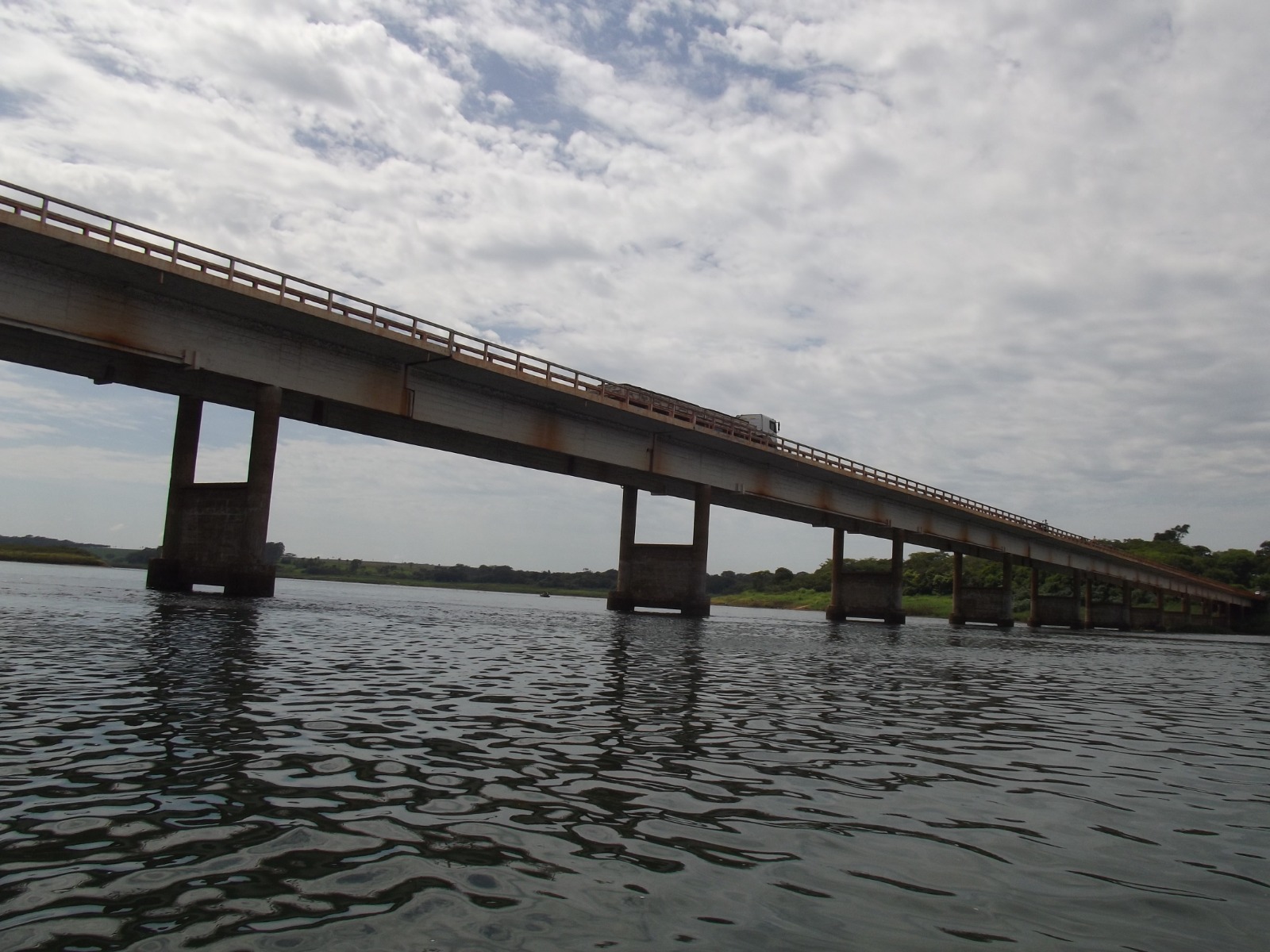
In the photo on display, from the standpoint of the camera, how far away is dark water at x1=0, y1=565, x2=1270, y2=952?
5.10 metres

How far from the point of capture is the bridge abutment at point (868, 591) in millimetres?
79125

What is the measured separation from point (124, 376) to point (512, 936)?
4119 centimetres

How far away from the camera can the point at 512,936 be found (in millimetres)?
4812

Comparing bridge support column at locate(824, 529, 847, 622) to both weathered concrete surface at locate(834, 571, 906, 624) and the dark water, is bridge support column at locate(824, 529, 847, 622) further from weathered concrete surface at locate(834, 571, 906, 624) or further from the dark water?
the dark water

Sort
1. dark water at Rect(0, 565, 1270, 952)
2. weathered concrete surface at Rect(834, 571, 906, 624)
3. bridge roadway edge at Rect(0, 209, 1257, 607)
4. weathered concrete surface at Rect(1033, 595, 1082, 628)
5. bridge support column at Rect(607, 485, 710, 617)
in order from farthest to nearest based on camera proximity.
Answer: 1. weathered concrete surface at Rect(1033, 595, 1082, 628)
2. weathered concrete surface at Rect(834, 571, 906, 624)
3. bridge support column at Rect(607, 485, 710, 617)
4. bridge roadway edge at Rect(0, 209, 1257, 607)
5. dark water at Rect(0, 565, 1270, 952)

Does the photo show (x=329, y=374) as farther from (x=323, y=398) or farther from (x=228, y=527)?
(x=228, y=527)

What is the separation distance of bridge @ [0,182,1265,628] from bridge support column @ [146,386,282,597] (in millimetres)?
91

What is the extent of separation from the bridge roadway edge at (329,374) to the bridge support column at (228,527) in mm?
2606

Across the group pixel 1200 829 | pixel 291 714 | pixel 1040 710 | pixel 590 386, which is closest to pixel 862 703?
pixel 1040 710

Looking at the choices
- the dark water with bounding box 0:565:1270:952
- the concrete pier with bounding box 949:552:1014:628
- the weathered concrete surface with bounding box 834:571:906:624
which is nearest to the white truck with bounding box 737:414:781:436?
the weathered concrete surface with bounding box 834:571:906:624

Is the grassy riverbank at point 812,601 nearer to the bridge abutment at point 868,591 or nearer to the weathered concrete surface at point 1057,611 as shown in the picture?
the weathered concrete surface at point 1057,611

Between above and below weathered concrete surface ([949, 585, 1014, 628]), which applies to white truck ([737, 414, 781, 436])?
above

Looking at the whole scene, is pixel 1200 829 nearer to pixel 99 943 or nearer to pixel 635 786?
pixel 635 786

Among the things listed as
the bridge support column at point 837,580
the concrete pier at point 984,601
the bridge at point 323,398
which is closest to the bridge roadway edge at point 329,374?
the bridge at point 323,398
